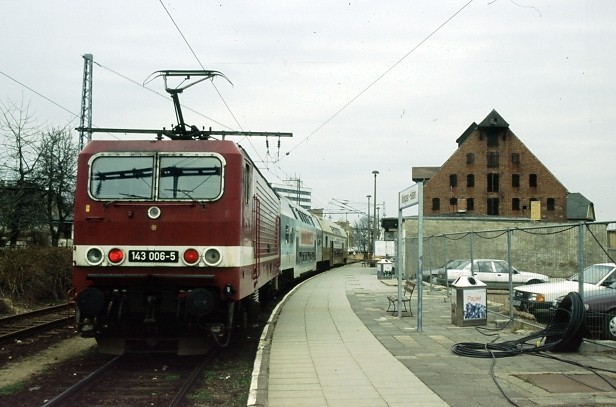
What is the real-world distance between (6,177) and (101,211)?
15456 mm

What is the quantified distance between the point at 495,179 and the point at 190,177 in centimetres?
6409

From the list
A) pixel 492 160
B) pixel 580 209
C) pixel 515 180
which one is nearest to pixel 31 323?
pixel 492 160

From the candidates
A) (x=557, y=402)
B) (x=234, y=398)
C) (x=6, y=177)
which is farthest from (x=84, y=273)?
(x=6, y=177)

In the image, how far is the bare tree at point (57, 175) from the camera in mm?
23422

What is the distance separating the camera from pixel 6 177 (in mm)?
21766

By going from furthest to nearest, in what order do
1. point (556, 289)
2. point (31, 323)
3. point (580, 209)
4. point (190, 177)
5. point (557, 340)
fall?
point (580, 209) → point (31, 323) → point (556, 289) → point (557, 340) → point (190, 177)

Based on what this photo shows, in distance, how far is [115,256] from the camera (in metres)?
8.30

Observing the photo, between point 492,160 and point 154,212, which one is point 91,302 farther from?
point 492,160

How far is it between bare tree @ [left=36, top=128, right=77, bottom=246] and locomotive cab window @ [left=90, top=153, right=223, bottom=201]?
50.8 ft

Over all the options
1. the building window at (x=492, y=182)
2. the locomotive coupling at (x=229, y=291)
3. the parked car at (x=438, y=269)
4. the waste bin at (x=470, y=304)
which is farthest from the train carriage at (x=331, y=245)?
the locomotive coupling at (x=229, y=291)

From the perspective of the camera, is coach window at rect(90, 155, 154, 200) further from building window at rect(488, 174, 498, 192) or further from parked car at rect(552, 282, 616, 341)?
building window at rect(488, 174, 498, 192)

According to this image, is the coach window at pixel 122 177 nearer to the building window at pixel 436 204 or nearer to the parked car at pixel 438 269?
the parked car at pixel 438 269

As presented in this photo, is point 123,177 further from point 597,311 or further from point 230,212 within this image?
point 597,311

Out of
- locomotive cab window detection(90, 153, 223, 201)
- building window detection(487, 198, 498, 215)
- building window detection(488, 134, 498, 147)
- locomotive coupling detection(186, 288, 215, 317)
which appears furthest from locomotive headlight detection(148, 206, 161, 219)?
building window detection(487, 198, 498, 215)
